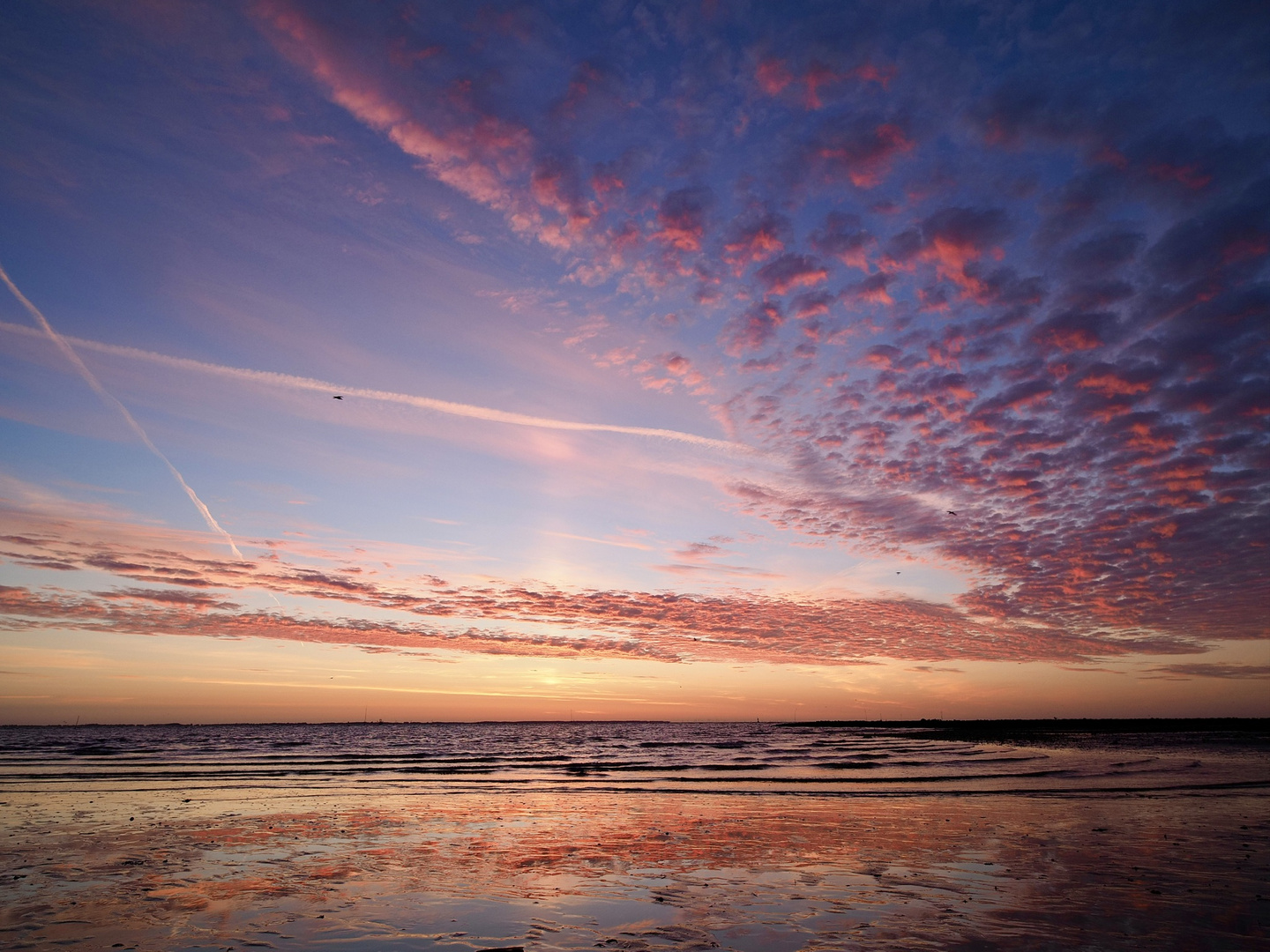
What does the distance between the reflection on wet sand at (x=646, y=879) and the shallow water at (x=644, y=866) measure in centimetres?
7

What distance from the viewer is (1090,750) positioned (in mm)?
57844

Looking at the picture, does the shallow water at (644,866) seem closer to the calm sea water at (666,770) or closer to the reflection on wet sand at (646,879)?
the reflection on wet sand at (646,879)

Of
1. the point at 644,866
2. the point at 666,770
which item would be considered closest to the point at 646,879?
the point at 644,866

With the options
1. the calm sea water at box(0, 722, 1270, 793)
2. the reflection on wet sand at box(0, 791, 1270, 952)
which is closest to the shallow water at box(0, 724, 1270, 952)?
the reflection on wet sand at box(0, 791, 1270, 952)

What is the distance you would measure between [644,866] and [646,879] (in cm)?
129

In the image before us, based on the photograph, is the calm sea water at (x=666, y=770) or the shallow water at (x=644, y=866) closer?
the shallow water at (x=644, y=866)

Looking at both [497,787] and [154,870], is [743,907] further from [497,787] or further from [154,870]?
[497,787]

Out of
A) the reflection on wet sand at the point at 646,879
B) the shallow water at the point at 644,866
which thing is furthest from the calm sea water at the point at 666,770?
the reflection on wet sand at the point at 646,879

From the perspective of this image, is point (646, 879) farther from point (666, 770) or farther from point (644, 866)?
point (666, 770)

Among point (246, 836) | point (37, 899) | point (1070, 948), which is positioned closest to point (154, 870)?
point (37, 899)

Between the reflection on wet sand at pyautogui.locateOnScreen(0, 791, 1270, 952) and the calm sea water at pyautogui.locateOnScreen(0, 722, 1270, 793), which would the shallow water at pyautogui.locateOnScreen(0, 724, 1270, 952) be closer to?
the reflection on wet sand at pyautogui.locateOnScreen(0, 791, 1270, 952)

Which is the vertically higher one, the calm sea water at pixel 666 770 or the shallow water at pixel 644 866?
the shallow water at pixel 644 866

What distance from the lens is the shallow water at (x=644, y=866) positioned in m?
9.70

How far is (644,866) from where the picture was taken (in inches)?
568
